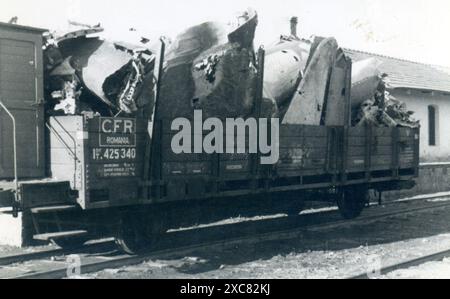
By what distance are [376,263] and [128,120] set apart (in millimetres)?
4012

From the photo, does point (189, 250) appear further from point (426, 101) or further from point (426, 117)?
point (426, 101)

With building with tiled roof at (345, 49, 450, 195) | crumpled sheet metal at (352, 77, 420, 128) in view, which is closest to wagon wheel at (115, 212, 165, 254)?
crumpled sheet metal at (352, 77, 420, 128)

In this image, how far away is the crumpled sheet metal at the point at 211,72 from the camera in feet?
28.6

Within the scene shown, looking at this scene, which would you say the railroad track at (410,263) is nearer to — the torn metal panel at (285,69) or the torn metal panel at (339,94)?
the torn metal panel at (339,94)

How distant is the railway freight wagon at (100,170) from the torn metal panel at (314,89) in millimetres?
730

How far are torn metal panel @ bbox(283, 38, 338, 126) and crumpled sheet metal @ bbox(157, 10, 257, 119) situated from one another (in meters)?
1.51

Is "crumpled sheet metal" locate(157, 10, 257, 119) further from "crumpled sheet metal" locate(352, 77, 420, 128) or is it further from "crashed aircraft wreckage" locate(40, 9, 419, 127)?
"crumpled sheet metal" locate(352, 77, 420, 128)

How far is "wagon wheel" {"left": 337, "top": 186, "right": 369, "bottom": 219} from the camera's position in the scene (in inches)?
517

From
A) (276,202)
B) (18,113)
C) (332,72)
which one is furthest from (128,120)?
(332,72)

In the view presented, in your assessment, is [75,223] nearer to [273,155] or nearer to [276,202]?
[273,155]

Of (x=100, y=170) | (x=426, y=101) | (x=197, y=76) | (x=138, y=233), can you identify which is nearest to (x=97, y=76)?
(x=100, y=170)

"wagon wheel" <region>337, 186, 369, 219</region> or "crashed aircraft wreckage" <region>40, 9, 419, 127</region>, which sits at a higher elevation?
"crashed aircraft wreckage" <region>40, 9, 419, 127</region>

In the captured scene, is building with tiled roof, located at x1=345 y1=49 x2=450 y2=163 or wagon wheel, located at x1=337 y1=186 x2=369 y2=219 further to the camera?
building with tiled roof, located at x1=345 y1=49 x2=450 y2=163

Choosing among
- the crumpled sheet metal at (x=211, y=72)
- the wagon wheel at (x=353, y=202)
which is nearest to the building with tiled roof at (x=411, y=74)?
the wagon wheel at (x=353, y=202)
